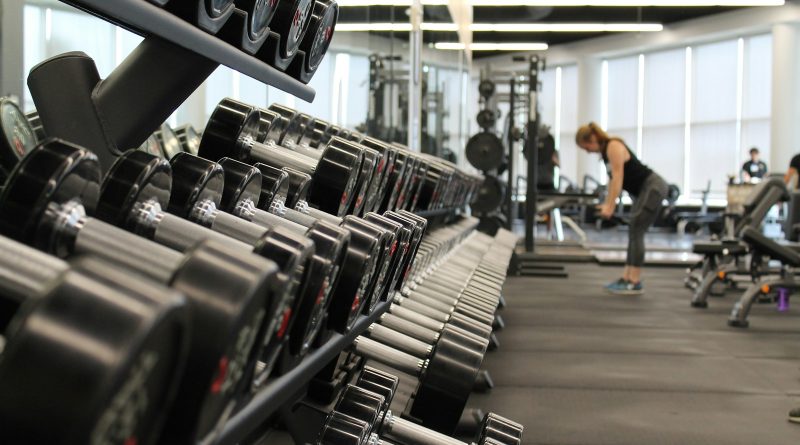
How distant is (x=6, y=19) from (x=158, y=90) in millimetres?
354

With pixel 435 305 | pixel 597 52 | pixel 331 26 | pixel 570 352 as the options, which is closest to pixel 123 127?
pixel 331 26

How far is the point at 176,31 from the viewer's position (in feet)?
3.10

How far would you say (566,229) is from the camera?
1617 centimetres

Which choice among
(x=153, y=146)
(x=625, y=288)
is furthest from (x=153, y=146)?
(x=625, y=288)

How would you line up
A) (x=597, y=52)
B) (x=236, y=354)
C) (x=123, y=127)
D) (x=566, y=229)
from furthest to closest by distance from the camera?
(x=597, y=52), (x=566, y=229), (x=123, y=127), (x=236, y=354)

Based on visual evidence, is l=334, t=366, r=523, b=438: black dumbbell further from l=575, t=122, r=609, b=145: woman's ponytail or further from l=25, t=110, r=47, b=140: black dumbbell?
l=575, t=122, r=609, b=145: woman's ponytail

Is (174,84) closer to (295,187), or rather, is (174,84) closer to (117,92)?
(117,92)

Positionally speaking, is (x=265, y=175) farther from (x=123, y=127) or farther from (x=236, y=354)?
(x=236, y=354)

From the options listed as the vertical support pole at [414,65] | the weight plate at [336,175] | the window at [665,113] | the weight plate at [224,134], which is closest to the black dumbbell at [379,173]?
the weight plate at [336,175]

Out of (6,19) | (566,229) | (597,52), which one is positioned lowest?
(566,229)

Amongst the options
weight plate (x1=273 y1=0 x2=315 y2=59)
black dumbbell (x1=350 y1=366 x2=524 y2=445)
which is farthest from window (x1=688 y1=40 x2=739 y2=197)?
weight plate (x1=273 y1=0 x2=315 y2=59)

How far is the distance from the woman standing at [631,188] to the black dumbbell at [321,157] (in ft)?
17.9

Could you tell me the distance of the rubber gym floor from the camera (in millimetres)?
2920

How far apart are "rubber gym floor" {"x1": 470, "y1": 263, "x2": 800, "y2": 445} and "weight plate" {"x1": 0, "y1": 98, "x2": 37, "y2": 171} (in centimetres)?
196
